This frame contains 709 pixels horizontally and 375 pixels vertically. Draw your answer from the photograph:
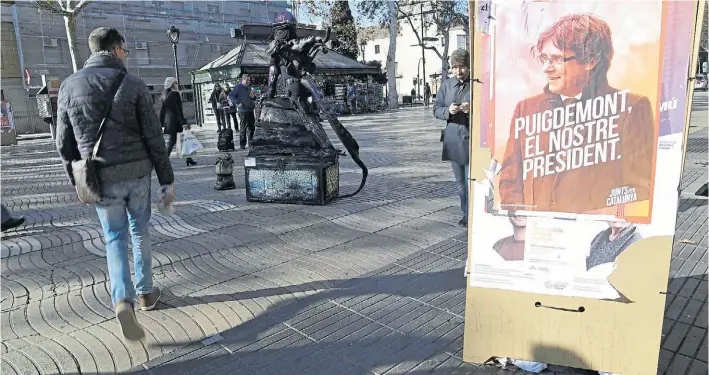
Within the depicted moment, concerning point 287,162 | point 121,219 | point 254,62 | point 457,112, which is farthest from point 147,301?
point 254,62

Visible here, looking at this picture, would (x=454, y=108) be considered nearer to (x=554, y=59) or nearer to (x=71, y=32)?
(x=554, y=59)

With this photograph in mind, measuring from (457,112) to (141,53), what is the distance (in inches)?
1322

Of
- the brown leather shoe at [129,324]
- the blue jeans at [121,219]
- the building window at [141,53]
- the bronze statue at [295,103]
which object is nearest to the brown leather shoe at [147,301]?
the blue jeans at [121,219]

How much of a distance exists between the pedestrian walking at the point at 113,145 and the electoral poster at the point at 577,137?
205cm

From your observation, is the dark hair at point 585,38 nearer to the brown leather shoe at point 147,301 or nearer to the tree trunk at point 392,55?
the brown leather shoe at point 147,301

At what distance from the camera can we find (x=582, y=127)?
96.8 inches

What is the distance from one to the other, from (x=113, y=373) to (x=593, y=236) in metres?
2.62

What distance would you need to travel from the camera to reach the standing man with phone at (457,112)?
4.85 m

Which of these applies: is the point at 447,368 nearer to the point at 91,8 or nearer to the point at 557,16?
the point at 557,16

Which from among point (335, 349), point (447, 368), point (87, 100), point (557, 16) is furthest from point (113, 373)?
point (557, 16)

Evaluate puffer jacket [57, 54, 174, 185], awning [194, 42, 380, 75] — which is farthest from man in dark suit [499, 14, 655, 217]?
awning [194, 42, 380, 75]

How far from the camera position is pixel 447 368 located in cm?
292

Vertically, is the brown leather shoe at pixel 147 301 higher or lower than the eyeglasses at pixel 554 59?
lower

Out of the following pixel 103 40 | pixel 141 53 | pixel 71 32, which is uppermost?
pixel 141 53
